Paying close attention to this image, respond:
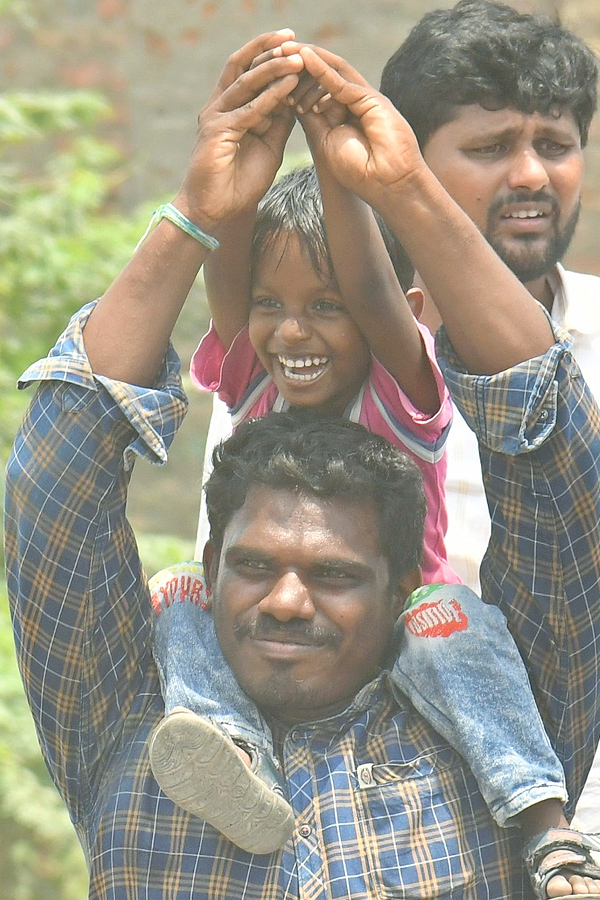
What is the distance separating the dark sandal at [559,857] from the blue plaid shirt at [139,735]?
2.6 inches

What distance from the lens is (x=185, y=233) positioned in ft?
7.16

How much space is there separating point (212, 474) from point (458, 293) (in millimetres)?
607

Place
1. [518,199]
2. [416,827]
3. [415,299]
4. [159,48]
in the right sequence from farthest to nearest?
[159,48], [518,199], [415,299], [416,827]

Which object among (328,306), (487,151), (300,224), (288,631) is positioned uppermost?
(487,151)

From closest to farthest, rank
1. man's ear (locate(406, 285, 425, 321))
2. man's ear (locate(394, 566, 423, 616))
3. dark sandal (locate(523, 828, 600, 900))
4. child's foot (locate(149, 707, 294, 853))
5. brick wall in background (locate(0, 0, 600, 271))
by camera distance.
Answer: child's foot (locate(149, 707, 294, 853)) < dark sandal (locate(523, 828, 600, 900)) < man's ear (locate(394, 566, 423, 616)) < man's ear (locate(406, 285, 425, 321)) < brick wall in background (locate(0, 0, 600, 271))

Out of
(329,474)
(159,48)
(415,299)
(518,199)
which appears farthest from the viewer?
(159,48)

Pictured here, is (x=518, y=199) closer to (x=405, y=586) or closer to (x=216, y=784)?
(x=405, y=586)

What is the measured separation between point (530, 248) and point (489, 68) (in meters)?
0.39

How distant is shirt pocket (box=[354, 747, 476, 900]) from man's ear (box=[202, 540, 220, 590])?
41cm

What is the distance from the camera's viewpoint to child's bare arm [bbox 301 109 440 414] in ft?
8.16

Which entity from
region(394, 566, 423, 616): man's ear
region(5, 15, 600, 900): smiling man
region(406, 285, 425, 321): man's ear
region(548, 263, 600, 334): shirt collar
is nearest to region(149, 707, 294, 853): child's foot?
region(5, 15, 600, 900): smiling man

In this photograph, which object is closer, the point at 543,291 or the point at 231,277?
the point at 231,277

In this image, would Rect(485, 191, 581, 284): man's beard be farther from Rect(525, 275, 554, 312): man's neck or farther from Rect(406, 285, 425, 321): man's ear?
Rect(406, 285, 425, 321): man's ear

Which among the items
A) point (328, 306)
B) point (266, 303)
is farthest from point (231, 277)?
point (328, 306)
